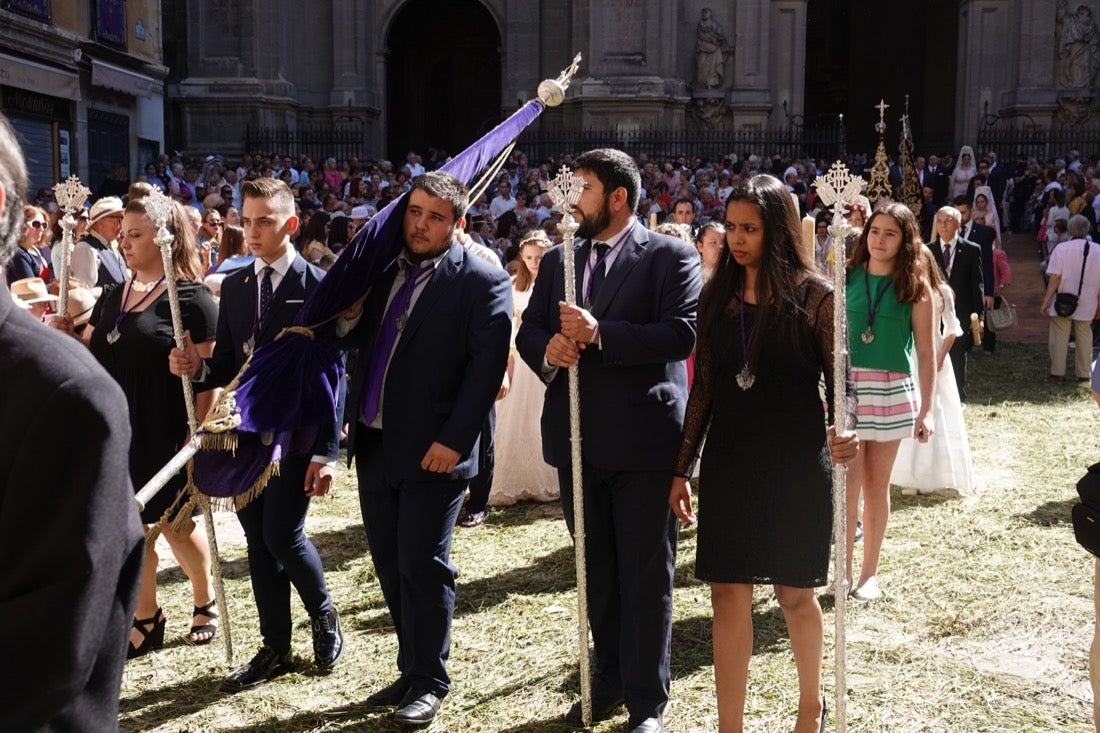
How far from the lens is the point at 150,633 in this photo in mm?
5680

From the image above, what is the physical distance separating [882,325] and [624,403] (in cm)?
237

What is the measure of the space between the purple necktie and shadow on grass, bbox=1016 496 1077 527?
5.09 m

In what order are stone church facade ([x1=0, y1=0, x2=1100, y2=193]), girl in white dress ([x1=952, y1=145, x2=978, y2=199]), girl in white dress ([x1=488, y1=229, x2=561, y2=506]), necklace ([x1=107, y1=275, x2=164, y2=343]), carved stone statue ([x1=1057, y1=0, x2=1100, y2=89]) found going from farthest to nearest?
carved stone statue ([x1=1057, y1=0, x2=1100, y2=89]), stone church facade ([x1=0, y1=0, x2=1100, y2=193]), girl in white dress ([x1=952, y1=145, x2=978, y2=199]), girl in white dress ([x1=488, y1=229, x2=561, y2=506]), necklace ([x1=107, y1=275, x2=164, y2=343])

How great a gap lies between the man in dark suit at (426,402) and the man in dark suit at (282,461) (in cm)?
33

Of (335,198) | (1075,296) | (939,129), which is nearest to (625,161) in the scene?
(1075,296)

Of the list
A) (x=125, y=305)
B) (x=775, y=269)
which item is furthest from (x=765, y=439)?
(x=125, y=305)

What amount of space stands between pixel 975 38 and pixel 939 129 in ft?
22.2

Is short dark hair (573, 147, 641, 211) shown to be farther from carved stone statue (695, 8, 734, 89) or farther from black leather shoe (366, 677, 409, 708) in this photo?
carved stone statue (695, 8, 734, 89)

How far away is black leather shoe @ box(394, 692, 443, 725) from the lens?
15.4 ft

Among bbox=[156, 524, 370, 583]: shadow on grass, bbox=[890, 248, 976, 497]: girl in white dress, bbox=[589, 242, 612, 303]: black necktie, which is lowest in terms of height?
bbox=[156, 524, 370, 583]: shadow on grass

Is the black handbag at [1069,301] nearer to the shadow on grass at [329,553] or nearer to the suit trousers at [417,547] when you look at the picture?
the shadow on grass at [329,553]

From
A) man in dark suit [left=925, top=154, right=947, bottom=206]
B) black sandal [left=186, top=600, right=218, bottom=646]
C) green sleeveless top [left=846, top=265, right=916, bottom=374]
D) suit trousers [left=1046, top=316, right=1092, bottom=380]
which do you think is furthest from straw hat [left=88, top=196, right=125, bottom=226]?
man in dark suit [left=925, top=154, right=947, bottom=206]

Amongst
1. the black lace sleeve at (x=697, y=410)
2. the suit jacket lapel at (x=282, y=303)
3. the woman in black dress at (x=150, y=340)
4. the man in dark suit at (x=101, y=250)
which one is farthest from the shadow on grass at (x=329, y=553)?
the black lace sleeve at (x=697, y=410)

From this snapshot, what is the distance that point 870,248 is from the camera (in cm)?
633
